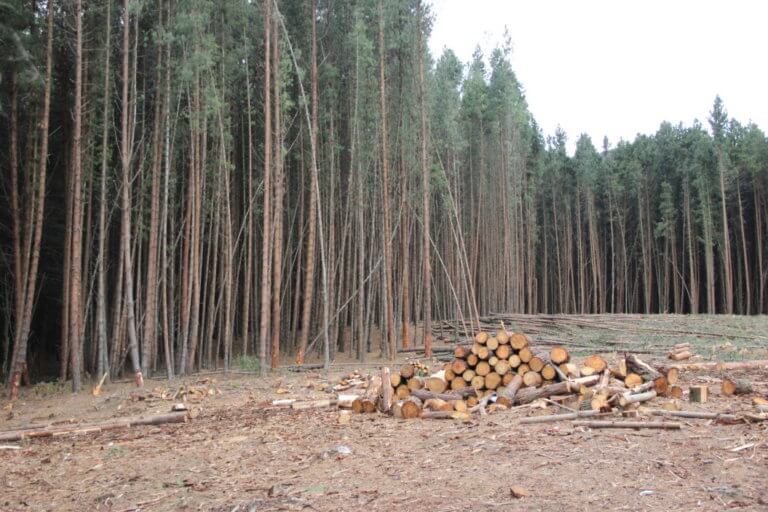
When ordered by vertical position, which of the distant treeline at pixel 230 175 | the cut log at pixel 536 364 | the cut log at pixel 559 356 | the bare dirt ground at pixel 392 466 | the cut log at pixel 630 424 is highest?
the distant treeline at pixel 230 175

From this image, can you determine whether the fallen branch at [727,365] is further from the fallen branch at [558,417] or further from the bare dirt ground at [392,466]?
the fallen branch at [558,417]

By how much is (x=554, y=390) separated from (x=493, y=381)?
720mm

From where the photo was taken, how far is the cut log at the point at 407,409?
6387 mm

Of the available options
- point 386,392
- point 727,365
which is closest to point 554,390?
point 386,392

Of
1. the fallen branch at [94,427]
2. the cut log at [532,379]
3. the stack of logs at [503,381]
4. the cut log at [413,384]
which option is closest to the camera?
the stack of logs at [503,381]

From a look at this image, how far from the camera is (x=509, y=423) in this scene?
5633 mm

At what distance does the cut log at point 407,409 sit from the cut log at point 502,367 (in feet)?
3.32

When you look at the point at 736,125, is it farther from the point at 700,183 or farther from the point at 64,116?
the point at 64,116

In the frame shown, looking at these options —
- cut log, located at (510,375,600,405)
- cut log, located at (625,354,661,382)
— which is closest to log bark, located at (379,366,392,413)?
cut log, located at (510,375,600,405)

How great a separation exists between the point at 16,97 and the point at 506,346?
384 inches

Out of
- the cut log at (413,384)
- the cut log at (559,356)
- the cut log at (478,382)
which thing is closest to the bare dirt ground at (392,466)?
the cut log at (413,384)

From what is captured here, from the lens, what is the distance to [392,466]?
182 inches

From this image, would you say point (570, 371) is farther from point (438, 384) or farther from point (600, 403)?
point (438, 384)

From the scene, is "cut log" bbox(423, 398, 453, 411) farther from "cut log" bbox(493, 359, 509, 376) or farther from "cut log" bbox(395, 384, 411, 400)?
"cut log" bbox(493, 359, 509, 376)
